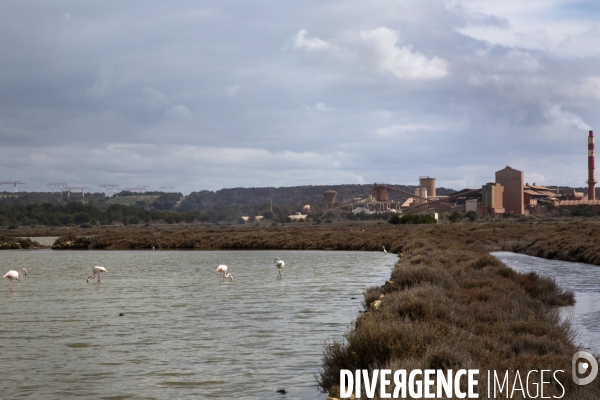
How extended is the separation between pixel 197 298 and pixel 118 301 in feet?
7.76

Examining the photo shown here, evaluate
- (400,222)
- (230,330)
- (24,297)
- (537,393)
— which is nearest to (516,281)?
(230,330)

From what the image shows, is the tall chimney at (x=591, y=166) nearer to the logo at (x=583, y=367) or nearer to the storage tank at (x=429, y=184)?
the storage tank at (x=429, y=184)

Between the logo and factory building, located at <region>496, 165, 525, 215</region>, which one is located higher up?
factory building, located at <region>496, 165, 525, 215</region>

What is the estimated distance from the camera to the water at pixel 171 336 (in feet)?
33.2

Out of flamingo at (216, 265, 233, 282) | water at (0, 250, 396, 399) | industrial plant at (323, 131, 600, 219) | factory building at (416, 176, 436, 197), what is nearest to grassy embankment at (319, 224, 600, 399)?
water at (0, 250, 396, 399)

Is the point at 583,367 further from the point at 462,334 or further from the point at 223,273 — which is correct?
the point at 223,273

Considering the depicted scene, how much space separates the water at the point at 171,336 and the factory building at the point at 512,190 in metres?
121

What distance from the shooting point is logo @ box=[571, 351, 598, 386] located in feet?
24.7

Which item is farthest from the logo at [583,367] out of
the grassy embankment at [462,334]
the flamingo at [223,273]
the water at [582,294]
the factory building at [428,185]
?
the factory building at [428,185]

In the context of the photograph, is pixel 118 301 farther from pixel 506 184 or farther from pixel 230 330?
pixel 506 184

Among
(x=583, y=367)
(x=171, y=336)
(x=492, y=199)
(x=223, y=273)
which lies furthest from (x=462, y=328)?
(x=492, y=199)

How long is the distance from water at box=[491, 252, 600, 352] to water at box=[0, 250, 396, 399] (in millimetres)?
4695

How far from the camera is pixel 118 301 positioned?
20.6 metres

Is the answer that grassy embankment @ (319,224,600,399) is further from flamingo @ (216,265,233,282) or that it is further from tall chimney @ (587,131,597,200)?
tall chimney @ (587,131,597,200)
